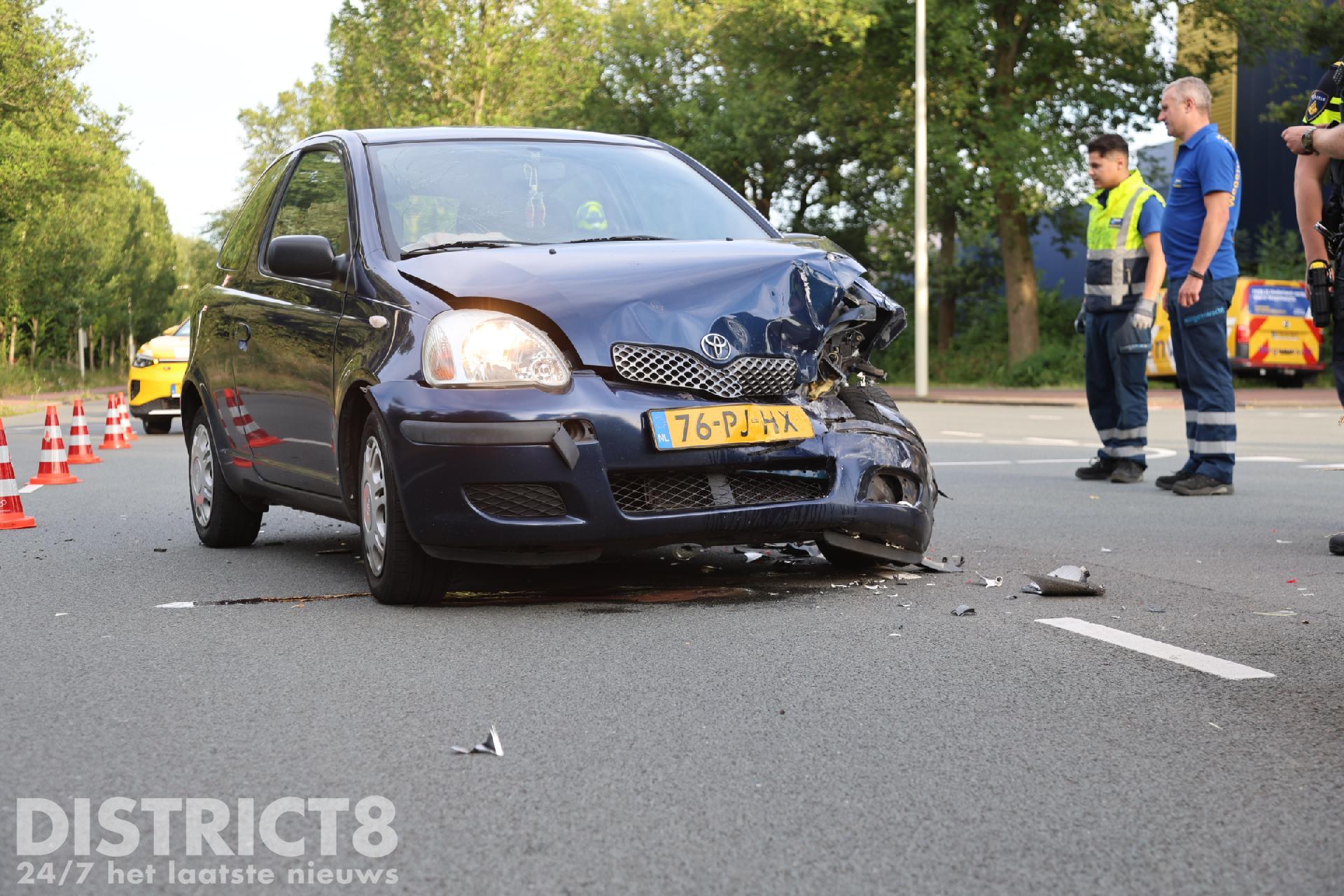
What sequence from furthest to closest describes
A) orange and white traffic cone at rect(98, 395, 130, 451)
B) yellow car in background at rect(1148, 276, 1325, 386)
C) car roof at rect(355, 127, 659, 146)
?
yellow car in background at rect(1148, 276, 1325, 386)
orange and white traffic cone at rect(98, 395, 130, 451)
car roof at rect(355, 127, 659, 146)

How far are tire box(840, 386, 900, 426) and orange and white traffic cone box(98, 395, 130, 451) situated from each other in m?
12.0

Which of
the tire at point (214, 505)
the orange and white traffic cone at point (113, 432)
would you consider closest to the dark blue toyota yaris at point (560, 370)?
the tire at point (214, 505)

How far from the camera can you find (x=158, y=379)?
770 inches

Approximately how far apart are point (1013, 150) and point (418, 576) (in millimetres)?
27836

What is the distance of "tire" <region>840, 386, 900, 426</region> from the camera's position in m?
6.02

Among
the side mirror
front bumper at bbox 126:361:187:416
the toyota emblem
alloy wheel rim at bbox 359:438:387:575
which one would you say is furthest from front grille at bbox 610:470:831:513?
front bumper at bbox 126:361:187:416

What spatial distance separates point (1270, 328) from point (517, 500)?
25.3 m

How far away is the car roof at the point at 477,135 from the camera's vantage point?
672 cm

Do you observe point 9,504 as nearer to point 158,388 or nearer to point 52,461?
point 52,461

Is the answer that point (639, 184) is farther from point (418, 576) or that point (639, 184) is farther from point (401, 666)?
point (401, 666)

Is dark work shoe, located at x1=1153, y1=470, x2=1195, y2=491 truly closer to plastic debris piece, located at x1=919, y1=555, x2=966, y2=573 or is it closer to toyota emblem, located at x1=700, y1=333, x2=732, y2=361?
plastic debris piece, located at x1=919, y1=555, x2=966, y2=573

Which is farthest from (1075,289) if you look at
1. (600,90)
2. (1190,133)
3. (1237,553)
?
(1237,553)

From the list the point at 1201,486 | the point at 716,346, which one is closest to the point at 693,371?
the point at 716,346

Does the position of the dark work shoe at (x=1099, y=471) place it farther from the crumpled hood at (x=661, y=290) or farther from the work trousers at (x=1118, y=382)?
the crumpled hood at (x=661, y=290)
